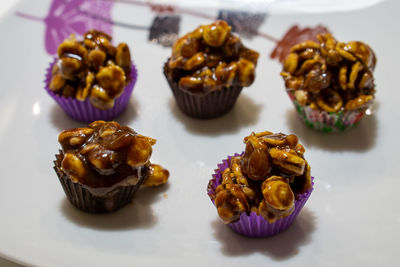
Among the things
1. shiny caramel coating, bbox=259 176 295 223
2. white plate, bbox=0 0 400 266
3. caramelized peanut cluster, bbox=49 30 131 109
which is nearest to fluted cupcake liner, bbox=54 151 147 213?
white plate, bbox=0 0 400 266

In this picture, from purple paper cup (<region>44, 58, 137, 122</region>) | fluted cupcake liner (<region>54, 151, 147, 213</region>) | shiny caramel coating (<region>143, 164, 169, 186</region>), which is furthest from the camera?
purple paper cup (<region>44, 58, 137, 122</region>)

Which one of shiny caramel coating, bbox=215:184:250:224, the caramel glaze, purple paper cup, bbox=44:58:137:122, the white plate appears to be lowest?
the white plate

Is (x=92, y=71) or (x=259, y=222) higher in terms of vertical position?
(x=92, y=71)


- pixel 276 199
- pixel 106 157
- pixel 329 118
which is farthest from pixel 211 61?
pixel 276 199

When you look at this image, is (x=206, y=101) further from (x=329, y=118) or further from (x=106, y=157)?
(x=106, y=157)

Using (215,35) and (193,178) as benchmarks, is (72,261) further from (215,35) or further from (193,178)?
(215,35)

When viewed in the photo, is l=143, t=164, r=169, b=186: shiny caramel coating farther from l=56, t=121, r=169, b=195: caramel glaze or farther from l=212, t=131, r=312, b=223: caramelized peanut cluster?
l=212, t=131, r=312, b=223: caramelized peanut cluster
